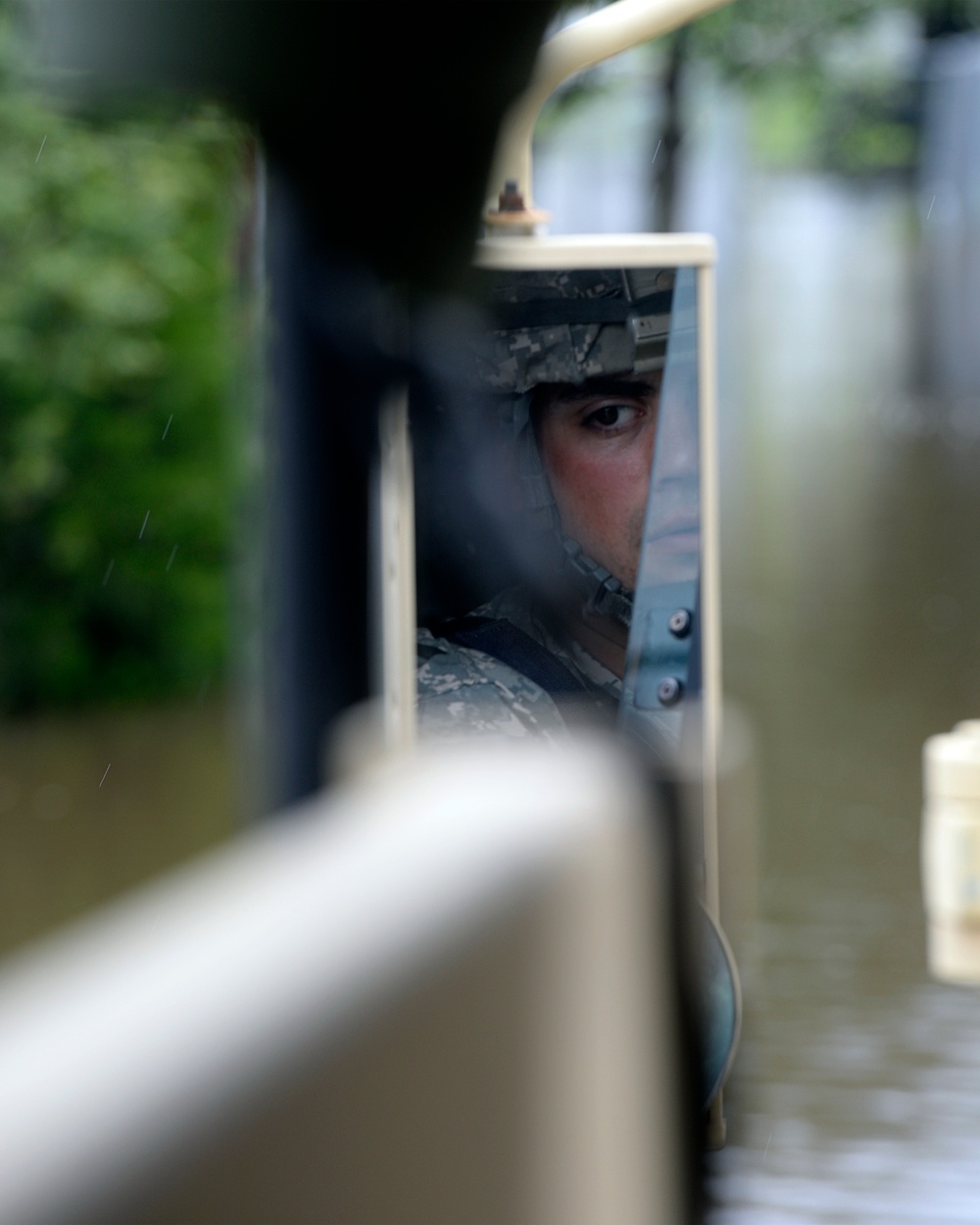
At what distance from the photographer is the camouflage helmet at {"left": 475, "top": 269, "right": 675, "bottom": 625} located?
9.50 feet

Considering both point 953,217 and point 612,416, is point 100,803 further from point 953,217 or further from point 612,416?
point 953,217

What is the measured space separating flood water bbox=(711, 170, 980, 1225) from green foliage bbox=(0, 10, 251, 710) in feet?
10.1

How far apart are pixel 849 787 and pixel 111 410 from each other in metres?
4.82

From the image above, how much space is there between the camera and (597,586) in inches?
118

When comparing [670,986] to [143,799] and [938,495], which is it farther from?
[938,495]

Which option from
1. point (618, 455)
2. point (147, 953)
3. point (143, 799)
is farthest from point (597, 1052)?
point (143, 799)

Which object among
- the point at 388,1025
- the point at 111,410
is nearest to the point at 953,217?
the point at 111,410

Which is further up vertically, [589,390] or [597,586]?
[589,390]

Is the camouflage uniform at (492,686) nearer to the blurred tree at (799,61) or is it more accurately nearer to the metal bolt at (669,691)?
the metal bolt at (669,691)

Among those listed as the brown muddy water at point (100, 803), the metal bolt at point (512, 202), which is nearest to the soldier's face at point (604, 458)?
the metal bolt at point (512, 202)

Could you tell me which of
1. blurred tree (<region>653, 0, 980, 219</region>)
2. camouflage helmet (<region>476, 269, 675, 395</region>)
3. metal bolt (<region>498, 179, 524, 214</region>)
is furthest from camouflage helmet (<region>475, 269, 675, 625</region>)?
blurred tree (<region>653, 0, 980, 219</region>)

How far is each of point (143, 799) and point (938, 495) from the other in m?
9.13

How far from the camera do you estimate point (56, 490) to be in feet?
35.7

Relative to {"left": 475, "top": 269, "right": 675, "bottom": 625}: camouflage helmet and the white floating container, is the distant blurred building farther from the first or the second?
{"left": 475, "top": 269, "right": 675, "bottom": 625}: camouflage helmet
